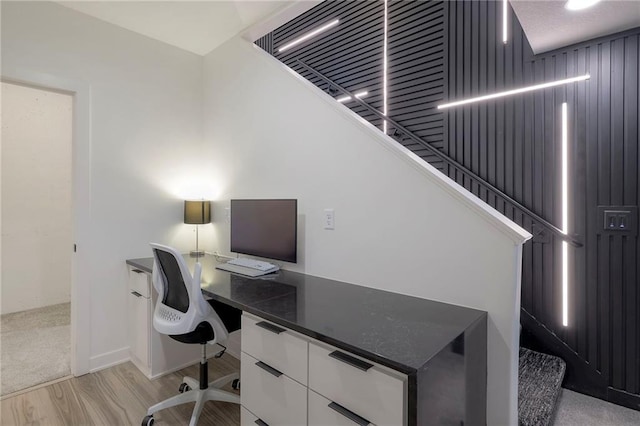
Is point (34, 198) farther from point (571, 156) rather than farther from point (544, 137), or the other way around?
point (571, 156)

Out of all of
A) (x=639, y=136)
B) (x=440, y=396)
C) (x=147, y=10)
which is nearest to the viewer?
(x=440, y=396)

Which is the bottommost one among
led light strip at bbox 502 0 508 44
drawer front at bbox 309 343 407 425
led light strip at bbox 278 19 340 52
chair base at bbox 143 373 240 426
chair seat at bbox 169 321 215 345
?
chair base at bbox 143 373 240 426

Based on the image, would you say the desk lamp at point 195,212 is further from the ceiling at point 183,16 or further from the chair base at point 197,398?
the ceiling at point 183,16

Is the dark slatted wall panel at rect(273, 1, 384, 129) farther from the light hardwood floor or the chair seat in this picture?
the light hardwood floor

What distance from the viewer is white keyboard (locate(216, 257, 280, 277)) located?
217 centimetres

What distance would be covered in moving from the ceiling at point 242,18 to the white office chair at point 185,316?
196 centimetres

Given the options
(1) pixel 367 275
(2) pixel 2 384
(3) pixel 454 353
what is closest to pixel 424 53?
(1) pixel 367 275

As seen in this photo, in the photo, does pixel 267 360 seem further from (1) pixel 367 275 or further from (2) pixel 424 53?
(2) pixel 424 53

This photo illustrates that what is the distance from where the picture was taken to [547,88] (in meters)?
2.14

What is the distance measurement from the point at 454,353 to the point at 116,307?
8.76 ft

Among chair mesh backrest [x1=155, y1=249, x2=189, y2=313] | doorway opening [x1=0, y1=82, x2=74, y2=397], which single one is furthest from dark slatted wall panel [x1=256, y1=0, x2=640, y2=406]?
doorway opening [x1=0, y1=82, x2=74, y2=397]

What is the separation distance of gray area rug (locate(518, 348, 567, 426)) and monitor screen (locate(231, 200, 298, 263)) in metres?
1.54

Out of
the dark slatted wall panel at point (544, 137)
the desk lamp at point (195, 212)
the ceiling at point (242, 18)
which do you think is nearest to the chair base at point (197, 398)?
the desk lamp at point (195, 212)

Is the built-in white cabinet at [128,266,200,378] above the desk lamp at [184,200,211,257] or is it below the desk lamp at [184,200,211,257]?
below
